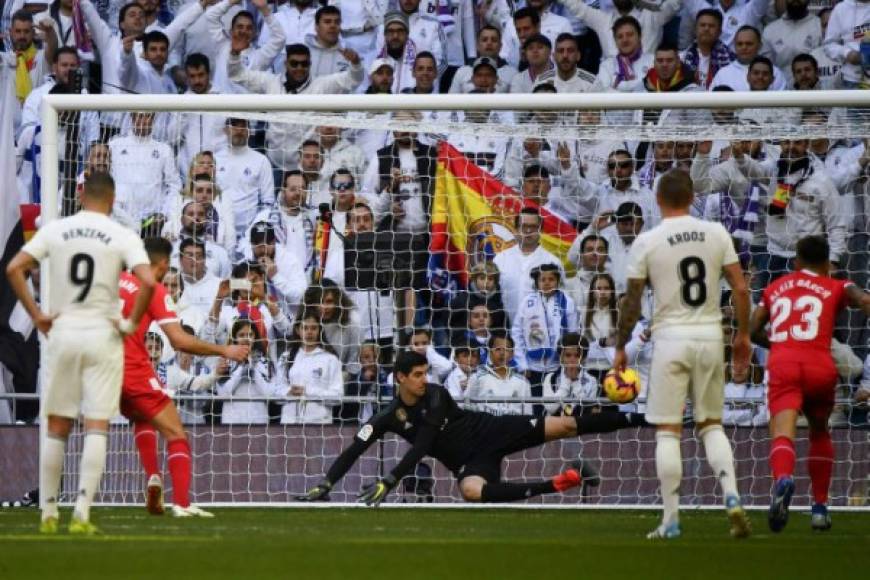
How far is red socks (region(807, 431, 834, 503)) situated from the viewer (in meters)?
11.5

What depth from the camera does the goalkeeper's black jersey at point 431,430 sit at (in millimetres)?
13586

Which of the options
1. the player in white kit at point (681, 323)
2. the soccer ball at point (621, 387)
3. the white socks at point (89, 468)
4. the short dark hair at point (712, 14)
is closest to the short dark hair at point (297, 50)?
the short dark hair at point (712, 14)

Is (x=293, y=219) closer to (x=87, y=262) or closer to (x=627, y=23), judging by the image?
(x=627, y=23)

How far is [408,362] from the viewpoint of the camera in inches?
544

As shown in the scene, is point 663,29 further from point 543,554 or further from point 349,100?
point 543,554

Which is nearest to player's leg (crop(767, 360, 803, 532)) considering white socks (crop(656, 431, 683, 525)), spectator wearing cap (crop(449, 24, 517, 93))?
white socks (crop(656, 431, 683, 525))

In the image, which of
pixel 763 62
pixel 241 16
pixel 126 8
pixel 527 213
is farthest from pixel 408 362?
pixel 126 8

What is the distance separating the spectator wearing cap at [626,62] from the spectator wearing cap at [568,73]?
0.20m

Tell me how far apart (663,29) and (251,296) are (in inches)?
241

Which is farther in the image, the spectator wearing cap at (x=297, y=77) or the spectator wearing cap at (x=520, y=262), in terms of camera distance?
the spectator wearing cap at (x=297, y=77)

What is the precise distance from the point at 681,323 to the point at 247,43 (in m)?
10.2

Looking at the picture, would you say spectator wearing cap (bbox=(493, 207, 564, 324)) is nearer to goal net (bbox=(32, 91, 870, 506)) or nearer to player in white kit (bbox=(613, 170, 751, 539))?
goal net (bbox=(32, 91, 870, 506))

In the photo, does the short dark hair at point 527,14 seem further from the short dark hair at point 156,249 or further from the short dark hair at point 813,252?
the short dark hair at point 156,249

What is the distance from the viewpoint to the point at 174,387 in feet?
51.4
